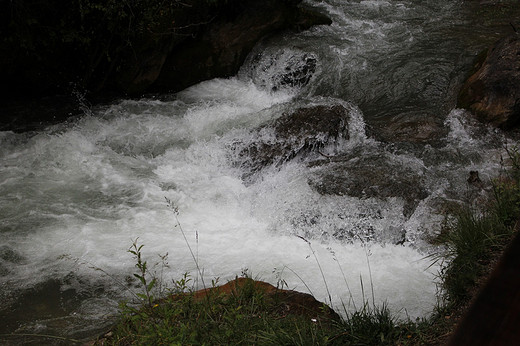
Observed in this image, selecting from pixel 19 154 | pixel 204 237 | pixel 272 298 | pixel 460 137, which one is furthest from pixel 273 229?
pixel 19 154

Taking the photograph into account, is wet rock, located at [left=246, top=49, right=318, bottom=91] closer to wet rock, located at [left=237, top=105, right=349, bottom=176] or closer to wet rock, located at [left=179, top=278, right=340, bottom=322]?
wet rock, located at [left=237, top=105, right=349, bottom=176]

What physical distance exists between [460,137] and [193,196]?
340cm

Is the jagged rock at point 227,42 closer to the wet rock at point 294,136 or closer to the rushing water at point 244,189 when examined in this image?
the rushing water at point 244,189

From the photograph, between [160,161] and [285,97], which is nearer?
[160,161]

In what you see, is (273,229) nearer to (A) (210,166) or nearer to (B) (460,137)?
(A) (210,166)

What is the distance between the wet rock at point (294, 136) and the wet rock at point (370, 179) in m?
0.33

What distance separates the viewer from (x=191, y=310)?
3033 millimetres

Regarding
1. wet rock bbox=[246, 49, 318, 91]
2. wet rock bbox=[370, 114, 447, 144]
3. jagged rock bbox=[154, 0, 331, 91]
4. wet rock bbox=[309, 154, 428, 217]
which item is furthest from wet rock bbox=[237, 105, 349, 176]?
jagged rock bbox=[154, 0, 331, 91]

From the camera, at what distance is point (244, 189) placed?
18.3 ft

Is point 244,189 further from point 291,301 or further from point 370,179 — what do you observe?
point 291,301

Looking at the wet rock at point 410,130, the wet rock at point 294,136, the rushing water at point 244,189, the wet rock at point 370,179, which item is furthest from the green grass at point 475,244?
the wet rock at point 294,136

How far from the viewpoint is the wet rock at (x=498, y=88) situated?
590 cm

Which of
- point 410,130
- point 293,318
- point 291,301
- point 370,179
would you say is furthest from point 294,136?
point 293,318

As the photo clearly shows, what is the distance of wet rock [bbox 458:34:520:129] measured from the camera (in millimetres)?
5902
